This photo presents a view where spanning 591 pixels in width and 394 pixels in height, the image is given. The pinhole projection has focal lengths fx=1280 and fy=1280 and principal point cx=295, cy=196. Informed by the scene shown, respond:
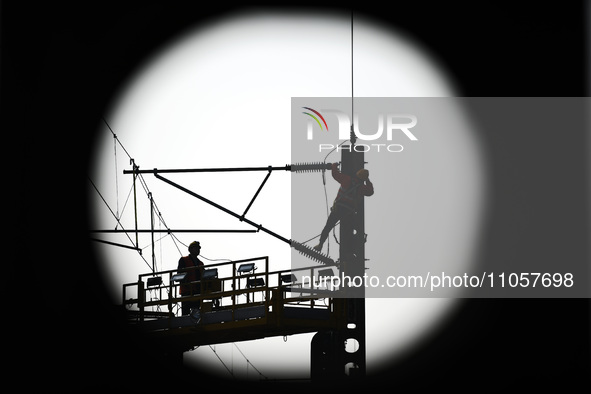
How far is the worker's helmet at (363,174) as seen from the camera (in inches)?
1017

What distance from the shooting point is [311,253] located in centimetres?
2555

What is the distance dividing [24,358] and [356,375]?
6.74 metres

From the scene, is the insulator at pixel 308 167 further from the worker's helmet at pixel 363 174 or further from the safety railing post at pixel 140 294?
the safety railing post at pixel 140 294

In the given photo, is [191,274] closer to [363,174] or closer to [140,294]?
[140,294]

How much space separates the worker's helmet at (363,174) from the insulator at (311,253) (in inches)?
69.2

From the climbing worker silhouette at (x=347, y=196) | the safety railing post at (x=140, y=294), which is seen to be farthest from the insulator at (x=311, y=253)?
the safety railing post at (x=140, y=294)

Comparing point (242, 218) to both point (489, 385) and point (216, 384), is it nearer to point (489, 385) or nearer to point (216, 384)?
point (216, 384)

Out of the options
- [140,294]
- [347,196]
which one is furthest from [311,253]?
[140,294]

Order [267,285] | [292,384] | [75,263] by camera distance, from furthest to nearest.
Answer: [75,263]
[292,384]
[267,285]

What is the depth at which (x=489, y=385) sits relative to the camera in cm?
3155

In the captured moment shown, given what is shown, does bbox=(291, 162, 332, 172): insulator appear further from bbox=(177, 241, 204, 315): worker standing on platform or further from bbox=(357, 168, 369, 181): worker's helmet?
bbox=(177, 241, 204, 315): worker standing on platform

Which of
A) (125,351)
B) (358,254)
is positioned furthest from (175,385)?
(358,254)

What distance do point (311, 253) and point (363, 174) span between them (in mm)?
1927

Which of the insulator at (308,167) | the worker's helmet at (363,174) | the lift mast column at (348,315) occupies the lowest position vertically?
the lift mast column at (348,315)
